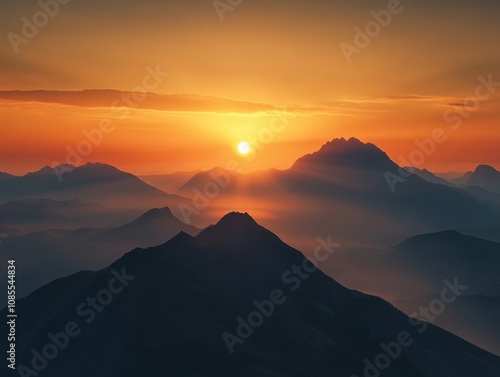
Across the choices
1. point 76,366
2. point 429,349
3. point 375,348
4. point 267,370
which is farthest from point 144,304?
point 429,349

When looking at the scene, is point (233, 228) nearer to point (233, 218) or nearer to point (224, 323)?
point (233, 218)

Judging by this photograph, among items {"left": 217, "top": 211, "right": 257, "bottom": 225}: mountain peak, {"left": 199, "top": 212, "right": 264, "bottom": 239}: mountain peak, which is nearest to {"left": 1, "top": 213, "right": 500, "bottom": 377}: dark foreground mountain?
{"left": 199, "top": 212, "right": 264, "bottom": 239}: mountain peak

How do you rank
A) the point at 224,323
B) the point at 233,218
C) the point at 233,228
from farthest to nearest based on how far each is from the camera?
the point at 233,218 → the point at 233,228 → the point at 224,323

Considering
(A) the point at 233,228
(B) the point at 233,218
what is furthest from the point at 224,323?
(B) the point at 233,218

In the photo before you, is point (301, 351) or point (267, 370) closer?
point (267, 370)

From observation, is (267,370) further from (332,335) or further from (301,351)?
(332,335)

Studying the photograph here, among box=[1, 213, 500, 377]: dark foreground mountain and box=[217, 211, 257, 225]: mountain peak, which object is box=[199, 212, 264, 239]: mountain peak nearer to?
box=[217, 211, 257, 225]: mountain peak

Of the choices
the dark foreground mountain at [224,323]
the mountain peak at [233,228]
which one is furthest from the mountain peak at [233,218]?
the dark foreground mountain at [224,323]

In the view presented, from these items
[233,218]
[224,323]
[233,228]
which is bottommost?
[224,323]

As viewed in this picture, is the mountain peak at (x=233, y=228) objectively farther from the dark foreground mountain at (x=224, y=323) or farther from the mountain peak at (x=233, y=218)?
the dark foreground mountain at (x=224, y=323)
